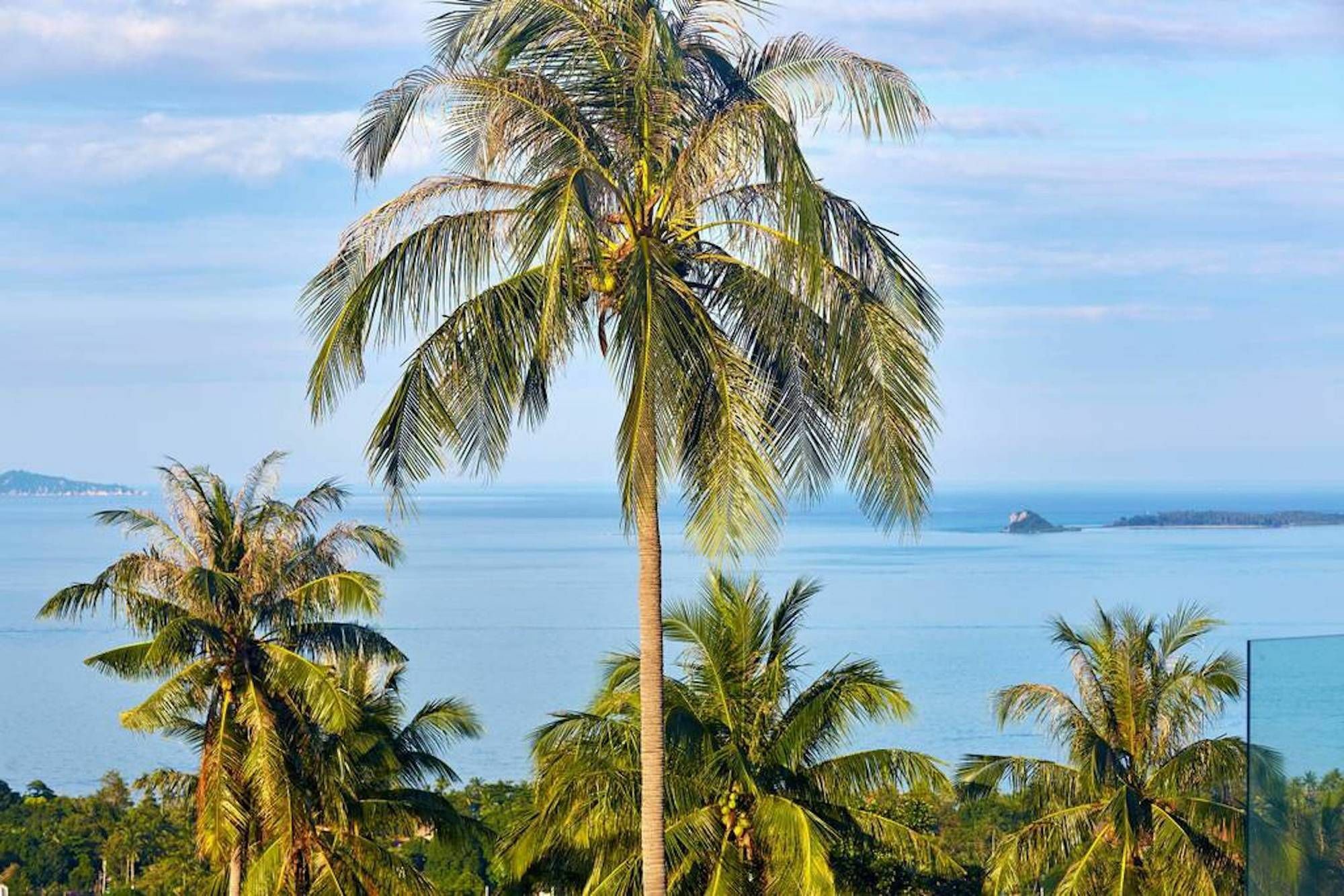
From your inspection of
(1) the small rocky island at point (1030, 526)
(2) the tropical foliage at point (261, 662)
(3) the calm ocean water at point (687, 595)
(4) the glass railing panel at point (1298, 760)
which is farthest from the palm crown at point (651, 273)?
(1) the small rocky island at point (1030, 526)

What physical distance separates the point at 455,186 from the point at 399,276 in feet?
2.15

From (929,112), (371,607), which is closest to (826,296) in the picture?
(929,112)

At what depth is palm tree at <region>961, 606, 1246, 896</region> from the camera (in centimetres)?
1628

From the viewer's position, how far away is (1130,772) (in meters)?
17.3

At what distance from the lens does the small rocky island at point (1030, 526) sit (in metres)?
160

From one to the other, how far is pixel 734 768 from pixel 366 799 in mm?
5187

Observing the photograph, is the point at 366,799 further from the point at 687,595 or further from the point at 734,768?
the point at 687,595

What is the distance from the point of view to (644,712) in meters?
10.6

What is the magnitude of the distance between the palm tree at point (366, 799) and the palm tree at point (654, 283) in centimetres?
811

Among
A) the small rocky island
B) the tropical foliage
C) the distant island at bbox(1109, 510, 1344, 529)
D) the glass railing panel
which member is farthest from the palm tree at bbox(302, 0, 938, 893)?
the small rocky island

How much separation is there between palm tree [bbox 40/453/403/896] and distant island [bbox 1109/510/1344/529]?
13285 cm

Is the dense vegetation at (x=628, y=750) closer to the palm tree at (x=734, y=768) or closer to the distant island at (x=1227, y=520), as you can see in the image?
the palm tree at (x=734, y=768)

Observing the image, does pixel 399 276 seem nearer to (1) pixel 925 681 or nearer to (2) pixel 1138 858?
(2) pixel 1138 858

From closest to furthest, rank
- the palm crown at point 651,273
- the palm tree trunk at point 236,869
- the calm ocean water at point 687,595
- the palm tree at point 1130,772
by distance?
1. the palm crown at point 651,273
2. the palm tree at point 1130,772
3. the palm tree trunk at point 236,869
4. the calm ocean water at point 687,595
